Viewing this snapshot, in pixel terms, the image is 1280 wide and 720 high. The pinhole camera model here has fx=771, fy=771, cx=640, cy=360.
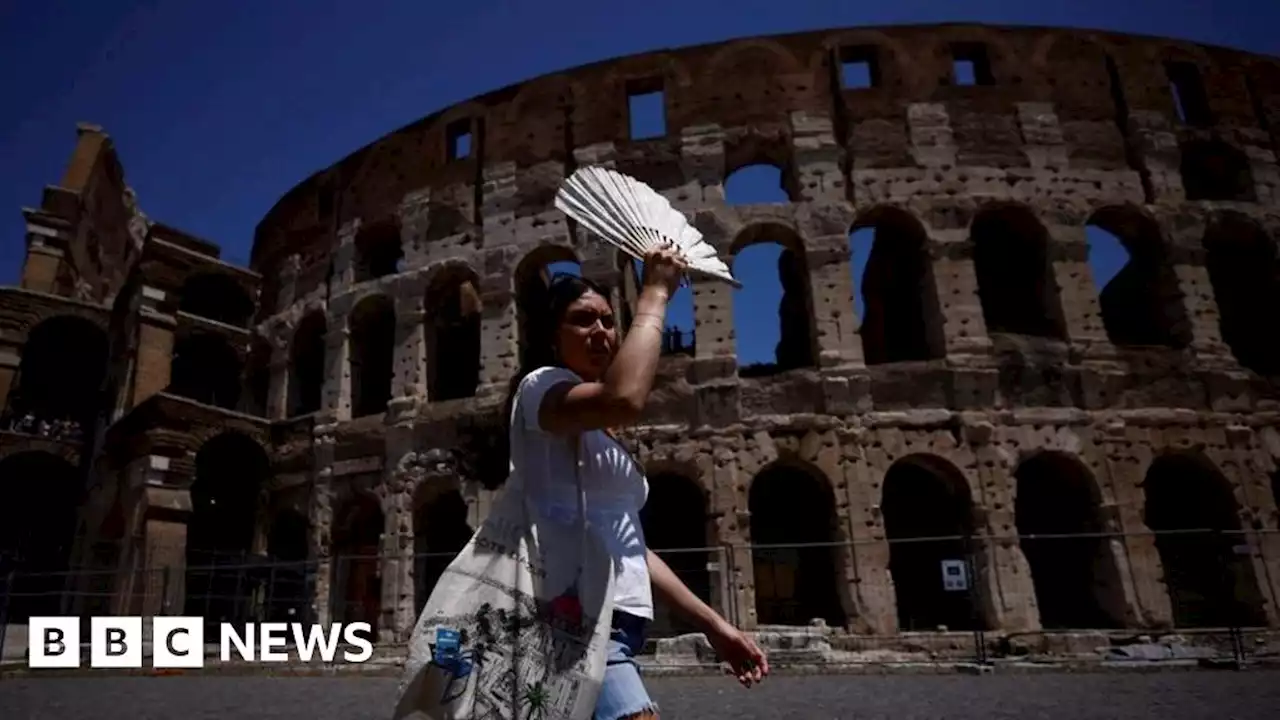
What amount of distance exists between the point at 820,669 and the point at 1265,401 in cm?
1043

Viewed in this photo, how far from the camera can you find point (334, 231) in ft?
62.3

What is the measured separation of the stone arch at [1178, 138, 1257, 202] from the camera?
15.5m

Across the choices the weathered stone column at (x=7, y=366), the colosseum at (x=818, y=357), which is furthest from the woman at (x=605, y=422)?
the weathered stone column at (x=7, y=366)

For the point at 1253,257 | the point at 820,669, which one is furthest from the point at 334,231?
the point at 1253,257

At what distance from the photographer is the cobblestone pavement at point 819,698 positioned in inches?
211

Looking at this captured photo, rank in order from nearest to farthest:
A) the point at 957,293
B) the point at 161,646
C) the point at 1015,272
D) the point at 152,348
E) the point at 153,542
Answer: the point at 161,646 < the point at 957,293 < the point at 153,542 < the point at 1015,272 < the point at 152,348

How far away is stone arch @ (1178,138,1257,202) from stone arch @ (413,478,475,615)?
16.0 m

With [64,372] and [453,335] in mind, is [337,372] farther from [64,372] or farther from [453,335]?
[64,372]

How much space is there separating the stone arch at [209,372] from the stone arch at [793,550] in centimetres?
1369

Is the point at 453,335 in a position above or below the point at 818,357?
above

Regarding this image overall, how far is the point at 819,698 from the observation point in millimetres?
6328

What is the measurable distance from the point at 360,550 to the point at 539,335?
16059mm

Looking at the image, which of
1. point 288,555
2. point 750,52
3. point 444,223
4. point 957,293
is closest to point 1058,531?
point 957,293

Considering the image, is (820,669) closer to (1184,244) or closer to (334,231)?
(1184,244)
